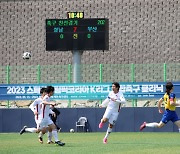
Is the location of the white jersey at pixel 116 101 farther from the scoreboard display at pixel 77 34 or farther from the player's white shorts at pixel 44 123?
the scoreboard display at pixel 77 34

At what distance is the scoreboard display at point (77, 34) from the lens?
36062 millimetres

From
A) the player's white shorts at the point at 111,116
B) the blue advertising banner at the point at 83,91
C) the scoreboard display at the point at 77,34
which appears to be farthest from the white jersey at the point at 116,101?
the scoreboard display at the point at 77,34

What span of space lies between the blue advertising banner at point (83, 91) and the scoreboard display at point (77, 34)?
1.64m

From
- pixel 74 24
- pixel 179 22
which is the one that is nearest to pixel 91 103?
pixel 74 24

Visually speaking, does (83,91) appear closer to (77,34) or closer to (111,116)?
(77,34)

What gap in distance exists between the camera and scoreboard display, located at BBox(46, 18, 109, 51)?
36.1 meters

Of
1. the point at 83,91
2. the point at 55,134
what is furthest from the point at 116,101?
the point at 83,91

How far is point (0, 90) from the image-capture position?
3684 centimetres

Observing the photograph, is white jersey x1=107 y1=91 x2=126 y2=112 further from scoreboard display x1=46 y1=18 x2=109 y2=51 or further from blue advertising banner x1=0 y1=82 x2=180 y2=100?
scoreboard display x1=46 y1=18 x2=109 y2=51

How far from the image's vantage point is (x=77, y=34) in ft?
119

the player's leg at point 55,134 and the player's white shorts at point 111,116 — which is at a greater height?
the player's white shorts at point 111,116

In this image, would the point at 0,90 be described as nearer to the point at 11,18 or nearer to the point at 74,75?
the point at 74,75

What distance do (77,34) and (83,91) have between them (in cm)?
242

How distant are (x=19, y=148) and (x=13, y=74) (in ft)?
43.6
